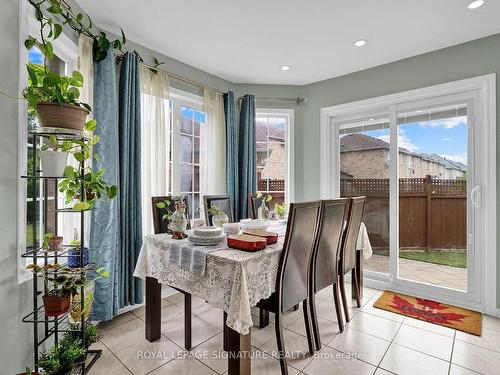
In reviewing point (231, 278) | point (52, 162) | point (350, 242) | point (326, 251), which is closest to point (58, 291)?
point (52, 162)

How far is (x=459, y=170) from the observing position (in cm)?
282

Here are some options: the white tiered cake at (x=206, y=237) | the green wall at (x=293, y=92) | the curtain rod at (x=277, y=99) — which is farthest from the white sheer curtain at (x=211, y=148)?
the white tiered cake at (x=206, y=237)

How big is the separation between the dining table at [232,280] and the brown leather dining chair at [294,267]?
0.23 ft

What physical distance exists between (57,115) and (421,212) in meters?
3.54

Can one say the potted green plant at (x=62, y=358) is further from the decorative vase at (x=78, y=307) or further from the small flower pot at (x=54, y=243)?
the small flower pot at (x=54, y=243)

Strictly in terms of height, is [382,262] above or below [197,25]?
below

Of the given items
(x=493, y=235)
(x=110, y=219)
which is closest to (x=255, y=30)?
(x=110, y=219)

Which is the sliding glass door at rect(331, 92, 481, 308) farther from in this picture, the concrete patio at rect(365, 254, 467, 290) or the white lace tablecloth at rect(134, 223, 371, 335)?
the white lace tablecloth at rect(134, 223, 371, 335)

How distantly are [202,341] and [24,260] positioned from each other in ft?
4.51

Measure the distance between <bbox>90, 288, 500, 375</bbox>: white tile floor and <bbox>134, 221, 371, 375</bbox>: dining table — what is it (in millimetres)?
442

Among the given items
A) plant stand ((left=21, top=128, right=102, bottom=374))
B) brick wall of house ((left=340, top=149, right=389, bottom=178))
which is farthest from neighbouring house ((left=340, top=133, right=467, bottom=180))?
plant stand ((left=21, top=128, right=102, bottom=374))

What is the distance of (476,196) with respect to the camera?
2680 millimetres

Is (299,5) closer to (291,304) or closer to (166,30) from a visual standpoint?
(166,30)

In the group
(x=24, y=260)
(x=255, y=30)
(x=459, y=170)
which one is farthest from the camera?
(x=459, y=170)
